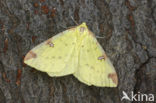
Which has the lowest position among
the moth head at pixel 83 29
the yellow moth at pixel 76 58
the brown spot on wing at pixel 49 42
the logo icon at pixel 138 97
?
Answer: the logo icon at pixel 138 97

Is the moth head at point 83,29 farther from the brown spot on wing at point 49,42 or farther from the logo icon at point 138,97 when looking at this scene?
the logo icon at point 138,97

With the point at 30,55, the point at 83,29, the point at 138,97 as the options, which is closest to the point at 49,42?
the point at 30,55

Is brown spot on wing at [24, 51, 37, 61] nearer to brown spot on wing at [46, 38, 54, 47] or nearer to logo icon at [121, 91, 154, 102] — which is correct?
brown spot on wing at [46, 38, 54, 47]

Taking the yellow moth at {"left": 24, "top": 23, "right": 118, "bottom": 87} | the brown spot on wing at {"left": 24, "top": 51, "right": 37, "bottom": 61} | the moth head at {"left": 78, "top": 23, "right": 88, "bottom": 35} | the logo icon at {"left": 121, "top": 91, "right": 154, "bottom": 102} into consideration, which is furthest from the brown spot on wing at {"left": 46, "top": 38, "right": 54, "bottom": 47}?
the logo icon at {"left": 121, "top": 91, "right": 154, "bottom": 102}

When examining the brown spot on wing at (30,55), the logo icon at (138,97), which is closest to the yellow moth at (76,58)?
the brown spot on wing at (30,55)

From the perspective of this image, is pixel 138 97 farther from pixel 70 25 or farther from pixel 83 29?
pixel 70 25

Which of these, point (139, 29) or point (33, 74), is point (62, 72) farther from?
point (139, 29)
